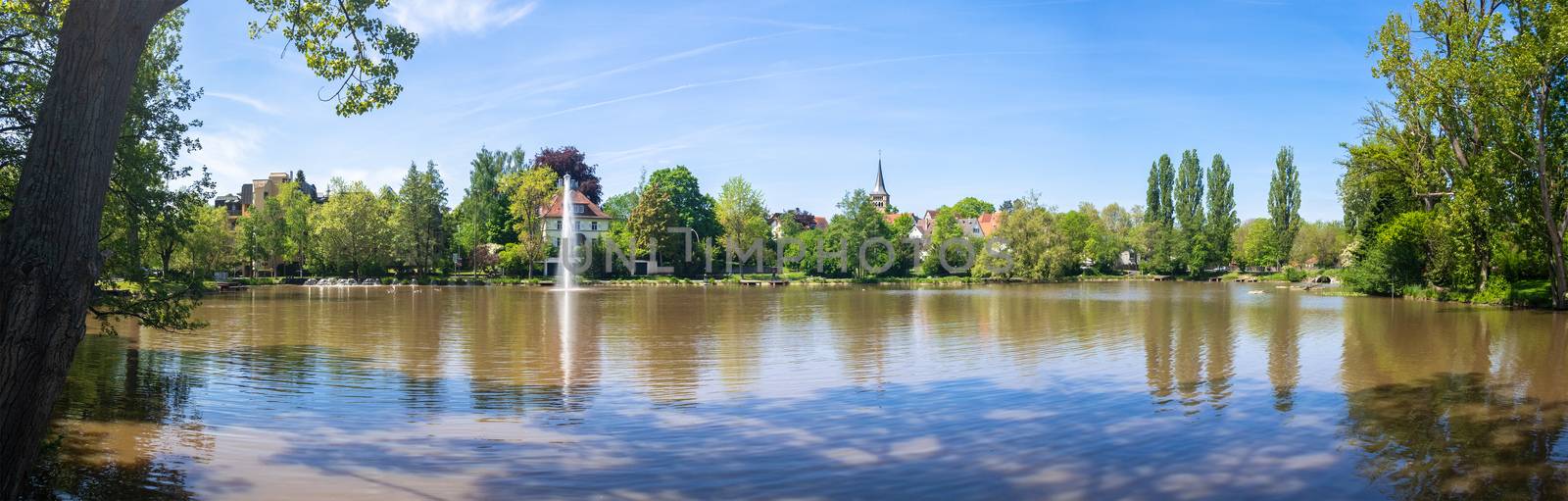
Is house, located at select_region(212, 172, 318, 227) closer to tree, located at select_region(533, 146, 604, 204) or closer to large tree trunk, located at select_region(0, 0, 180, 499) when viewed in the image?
tree, located at select_region(533, 146, 604, 204)

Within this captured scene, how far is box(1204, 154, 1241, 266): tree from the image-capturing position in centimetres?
7762

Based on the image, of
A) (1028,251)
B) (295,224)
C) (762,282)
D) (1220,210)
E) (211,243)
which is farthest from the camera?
(1220,210)

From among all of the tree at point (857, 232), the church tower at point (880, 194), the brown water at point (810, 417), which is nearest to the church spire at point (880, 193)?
the church tower at point (880, 194)

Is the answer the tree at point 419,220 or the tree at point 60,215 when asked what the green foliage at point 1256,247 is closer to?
the tree at point 419,220

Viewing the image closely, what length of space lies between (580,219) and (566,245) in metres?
8.84

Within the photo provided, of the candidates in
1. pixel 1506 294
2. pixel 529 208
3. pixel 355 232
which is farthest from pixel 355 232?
pixel 1506 294

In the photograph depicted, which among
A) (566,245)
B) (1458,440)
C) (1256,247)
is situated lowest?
(1458,440)

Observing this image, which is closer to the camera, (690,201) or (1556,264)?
(1556,264)

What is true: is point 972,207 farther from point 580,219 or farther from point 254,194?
point 254,194

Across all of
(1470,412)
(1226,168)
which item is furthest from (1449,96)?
(1226,168)

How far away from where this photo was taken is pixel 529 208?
60.5 metres

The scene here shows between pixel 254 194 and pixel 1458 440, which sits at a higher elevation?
pixel 254 194

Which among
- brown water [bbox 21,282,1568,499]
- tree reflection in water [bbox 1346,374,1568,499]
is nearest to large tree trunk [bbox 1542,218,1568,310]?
brown water [bbox 21,282,1568,499]

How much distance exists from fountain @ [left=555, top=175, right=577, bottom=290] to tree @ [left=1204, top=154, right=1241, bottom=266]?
189 ft
